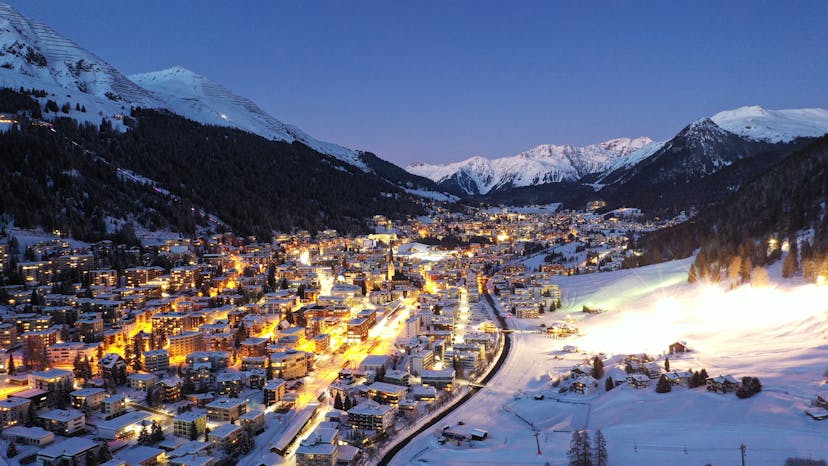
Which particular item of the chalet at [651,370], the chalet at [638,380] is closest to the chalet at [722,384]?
the chalet at [638,380]

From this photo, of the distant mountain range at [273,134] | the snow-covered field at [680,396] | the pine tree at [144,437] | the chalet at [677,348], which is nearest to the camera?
the snow-covered field at [680,396]

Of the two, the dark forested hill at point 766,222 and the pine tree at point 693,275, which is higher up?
the dark forested hill at point 766,222

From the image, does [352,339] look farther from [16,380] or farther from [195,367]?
[16,380]

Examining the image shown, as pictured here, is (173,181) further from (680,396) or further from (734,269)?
(680,396)

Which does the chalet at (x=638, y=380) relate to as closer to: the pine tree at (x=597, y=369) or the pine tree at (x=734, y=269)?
the pine tree at (x=597, y=369)

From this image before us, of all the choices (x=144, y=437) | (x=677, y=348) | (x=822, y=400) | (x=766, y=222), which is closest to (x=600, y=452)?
(x=822, y=400)
